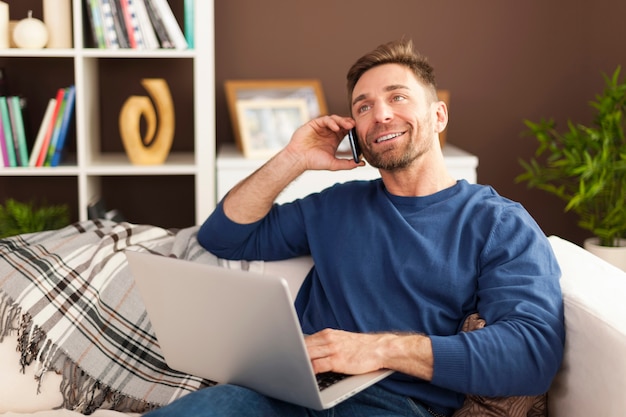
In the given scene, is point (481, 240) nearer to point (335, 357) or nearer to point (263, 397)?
point (335, 357)

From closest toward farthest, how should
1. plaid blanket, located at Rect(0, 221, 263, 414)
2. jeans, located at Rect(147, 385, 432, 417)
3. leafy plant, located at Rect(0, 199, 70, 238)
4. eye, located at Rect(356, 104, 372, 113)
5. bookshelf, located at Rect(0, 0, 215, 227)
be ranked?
jeans, located at Rect(147, 385, 432, 417)
plaid blanket, located at Rect(0, 221, 263, 414)
eye, located at Rect(356, 104, 372, 113)
leafy plant, located at Rect(0, 199, 70, 238)
bookshelf, located at Rect(0, 0, 215, 227)

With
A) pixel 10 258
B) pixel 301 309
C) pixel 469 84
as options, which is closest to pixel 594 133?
pixel 469 84

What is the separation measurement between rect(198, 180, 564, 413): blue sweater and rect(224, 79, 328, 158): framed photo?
3.78 ft

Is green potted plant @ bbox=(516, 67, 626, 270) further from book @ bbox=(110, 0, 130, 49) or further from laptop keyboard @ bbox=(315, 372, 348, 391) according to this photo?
laptop keyboard @ bbox=(315, 372, 348, 391)

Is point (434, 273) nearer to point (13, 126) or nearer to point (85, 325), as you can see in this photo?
point (85, 325)

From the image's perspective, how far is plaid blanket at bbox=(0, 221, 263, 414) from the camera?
1.94m

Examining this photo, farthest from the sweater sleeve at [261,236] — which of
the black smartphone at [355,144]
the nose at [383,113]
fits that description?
the nose at [383,113]

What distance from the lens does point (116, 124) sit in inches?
141

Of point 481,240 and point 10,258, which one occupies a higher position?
point 481,240

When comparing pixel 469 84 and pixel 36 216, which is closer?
pixel 36 216

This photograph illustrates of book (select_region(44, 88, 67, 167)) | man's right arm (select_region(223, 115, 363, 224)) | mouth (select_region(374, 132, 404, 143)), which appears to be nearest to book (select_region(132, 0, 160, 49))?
book (select_region(44, 88, 67, 167))

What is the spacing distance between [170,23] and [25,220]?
875 millimetres

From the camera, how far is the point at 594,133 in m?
3.20

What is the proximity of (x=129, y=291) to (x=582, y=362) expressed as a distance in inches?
39.7
